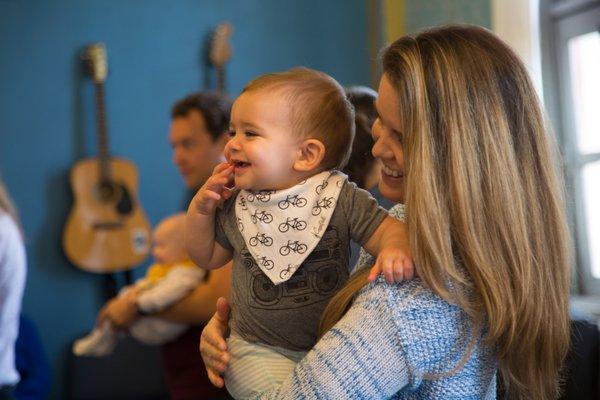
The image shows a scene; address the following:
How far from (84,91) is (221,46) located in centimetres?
70

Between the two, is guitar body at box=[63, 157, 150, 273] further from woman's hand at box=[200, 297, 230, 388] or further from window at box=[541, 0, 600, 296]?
woman's hand at box=[200, 297, 230, 388]

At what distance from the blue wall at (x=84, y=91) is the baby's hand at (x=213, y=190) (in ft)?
8.65

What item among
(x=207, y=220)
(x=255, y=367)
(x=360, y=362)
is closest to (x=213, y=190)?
(x=207, y=220)

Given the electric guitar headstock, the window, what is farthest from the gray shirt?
the electric guitar headstock

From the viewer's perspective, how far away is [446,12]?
11.3 feet

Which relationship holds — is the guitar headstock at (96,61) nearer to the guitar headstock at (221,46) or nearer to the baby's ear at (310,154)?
the guitar headstock at (221,46)

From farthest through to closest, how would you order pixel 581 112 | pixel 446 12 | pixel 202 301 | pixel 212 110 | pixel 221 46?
pixel 221 46
pixel 446 12
pixel 581 112
pixel 212 110
pixel 202 301

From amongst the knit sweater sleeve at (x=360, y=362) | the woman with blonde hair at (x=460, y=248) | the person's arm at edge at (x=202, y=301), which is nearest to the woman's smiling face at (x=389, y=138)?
the woman with blonde hair at (x=460, y=248)

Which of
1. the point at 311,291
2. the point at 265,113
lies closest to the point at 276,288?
the point at 311,291

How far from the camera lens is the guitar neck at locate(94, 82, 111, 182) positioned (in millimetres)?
3752

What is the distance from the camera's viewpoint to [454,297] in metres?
1.08

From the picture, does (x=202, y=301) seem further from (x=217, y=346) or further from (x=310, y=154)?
(x=310, y=154)

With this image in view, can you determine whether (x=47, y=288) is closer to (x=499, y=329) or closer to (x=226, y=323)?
(x=226, y=323)

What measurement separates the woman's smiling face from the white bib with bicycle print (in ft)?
0.28
